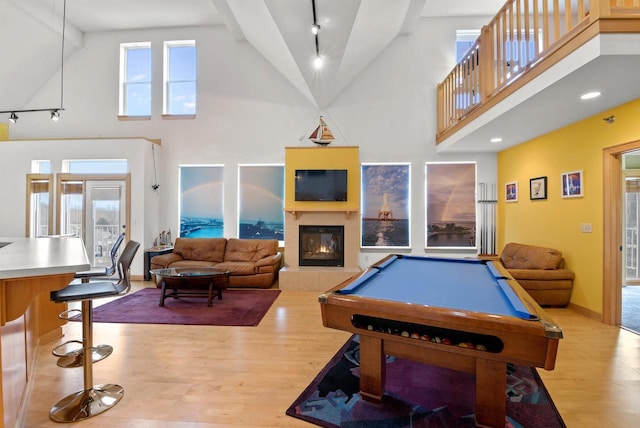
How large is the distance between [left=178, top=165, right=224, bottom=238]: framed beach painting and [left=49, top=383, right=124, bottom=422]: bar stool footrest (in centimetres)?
445

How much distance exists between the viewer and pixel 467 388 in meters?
2.26

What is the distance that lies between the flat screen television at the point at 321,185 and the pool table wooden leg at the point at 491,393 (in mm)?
4179

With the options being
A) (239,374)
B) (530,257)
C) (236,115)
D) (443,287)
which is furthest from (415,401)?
(236,115)

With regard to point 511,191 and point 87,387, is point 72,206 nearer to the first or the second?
point 87,387

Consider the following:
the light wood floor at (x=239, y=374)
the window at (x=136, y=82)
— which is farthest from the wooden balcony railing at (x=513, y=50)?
the window at (x=136, y=82)

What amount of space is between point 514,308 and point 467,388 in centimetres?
101

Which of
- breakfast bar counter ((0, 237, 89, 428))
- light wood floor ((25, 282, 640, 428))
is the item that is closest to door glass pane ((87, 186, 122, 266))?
light wood floor ((25, 282, 640, 428))

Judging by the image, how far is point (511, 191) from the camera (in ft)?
18.2

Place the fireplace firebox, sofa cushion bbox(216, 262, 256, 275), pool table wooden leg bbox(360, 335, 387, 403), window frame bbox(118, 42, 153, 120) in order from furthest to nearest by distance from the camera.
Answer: window frame bbox(118, 42, 153, 120) < the fireplace firebox < sofa cushion bbox(216, 262, 256, 275) < pool table wooden leg bbox(360, 335, 387, 403)

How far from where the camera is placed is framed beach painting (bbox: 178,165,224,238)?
6.49 metres

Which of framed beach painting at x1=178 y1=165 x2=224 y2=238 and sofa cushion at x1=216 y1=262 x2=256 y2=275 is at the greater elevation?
framed beach painting at x1=178 y1=165 x2=224 y2=238

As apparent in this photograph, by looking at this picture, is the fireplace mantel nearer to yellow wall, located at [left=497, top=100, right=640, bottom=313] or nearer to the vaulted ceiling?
the vaulted ceiling

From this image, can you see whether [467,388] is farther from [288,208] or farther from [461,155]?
[461,155]

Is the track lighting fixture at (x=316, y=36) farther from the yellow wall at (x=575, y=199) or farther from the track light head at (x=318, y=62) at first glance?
the yellow wall at (x=575, y=199)
